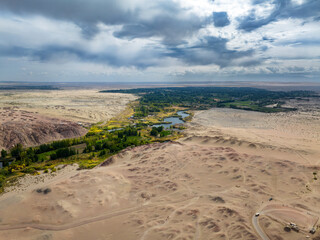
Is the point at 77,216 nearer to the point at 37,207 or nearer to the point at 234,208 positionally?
the point at 37,207

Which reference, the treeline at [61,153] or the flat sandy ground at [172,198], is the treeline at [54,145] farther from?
the flat sandy ground at [172,198]

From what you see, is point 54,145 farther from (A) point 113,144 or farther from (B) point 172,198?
(B) point 172,198

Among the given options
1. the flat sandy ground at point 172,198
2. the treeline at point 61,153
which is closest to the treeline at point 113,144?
the treeline at point 61,153

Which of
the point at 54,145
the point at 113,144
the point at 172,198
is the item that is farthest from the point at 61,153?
the point at 172,198

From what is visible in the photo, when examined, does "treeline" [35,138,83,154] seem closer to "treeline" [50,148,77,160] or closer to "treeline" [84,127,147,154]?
"treeline" [84,127,147,154]

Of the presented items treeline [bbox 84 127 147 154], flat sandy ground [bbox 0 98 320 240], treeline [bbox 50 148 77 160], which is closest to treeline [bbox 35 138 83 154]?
treeline [bbox 84 127 147 154]

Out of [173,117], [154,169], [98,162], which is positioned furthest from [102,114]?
[154,169]

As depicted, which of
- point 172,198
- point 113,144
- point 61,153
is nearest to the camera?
point 172,198

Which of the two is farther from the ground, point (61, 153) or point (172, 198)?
point (61, 153)
